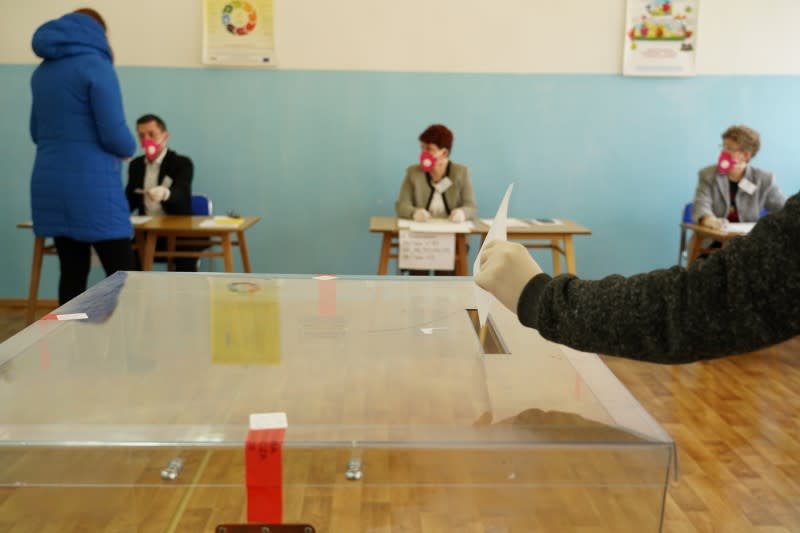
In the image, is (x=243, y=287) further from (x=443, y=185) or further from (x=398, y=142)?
(x=398, y=142)

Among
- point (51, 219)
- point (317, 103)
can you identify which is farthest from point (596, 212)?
point (51, 219)

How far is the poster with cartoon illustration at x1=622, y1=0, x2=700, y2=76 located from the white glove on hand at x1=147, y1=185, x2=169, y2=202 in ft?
8.92

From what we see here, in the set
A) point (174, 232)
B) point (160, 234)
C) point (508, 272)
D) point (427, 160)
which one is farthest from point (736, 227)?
point (508, 272)

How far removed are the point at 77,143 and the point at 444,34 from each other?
7.72 feet

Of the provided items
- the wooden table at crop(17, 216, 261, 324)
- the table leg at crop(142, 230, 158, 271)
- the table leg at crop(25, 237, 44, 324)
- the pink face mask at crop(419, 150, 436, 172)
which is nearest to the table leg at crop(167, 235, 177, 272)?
the wooden table at crop(17, 216, 261, 324)

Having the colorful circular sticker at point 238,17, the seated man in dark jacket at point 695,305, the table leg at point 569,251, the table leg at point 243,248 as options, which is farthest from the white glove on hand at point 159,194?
the seated man in dark jacket at point 695,305

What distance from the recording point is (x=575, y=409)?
100cm

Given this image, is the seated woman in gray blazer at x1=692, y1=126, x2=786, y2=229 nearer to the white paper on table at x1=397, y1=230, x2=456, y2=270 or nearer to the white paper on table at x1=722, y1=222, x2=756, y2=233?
the white paper on table at x1=722, y1=222, x2=756, y2=233

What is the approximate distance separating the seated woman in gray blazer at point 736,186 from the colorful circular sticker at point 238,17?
2689mm

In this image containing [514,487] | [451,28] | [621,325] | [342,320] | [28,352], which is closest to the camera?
[621,325]

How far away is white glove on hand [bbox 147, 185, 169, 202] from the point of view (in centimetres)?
380

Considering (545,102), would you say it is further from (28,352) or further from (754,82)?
(28,352)

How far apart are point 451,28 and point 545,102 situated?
0.71 m

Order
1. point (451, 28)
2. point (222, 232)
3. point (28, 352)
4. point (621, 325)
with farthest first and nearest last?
1. point (451, 28)
2. point (222, 232)
3. point (28, 352)
4. point (621, 325)
